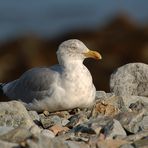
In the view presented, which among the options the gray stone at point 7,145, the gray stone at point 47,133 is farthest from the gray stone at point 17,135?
the gray stone at point 47,133

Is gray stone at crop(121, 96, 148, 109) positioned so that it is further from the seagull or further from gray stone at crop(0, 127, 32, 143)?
gray stone at crop(0, 127, 32, 143)

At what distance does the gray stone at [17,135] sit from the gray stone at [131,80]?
3109mm

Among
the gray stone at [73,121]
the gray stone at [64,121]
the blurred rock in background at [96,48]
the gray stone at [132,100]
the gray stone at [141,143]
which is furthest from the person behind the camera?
the blurred rock in background at [96,48]

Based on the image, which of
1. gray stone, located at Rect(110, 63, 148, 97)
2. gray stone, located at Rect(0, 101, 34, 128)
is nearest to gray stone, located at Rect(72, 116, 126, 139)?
gray stone, located at Rect(0, 101, 34, 128)

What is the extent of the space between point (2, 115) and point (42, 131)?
0.51 m

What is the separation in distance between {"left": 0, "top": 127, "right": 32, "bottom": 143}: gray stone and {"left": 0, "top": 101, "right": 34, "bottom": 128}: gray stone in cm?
77

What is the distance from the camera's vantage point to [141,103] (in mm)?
9039

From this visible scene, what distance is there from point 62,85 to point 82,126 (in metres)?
1.36

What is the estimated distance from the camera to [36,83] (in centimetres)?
908

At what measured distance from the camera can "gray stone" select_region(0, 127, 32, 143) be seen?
687 cm

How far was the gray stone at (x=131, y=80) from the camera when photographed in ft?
32.3

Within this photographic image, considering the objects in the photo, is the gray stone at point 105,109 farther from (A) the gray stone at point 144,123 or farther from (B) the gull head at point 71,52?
(B) the gull head at point 71,52

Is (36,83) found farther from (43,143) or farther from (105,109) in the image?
(43,143)

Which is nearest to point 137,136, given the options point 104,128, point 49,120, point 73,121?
point 104,128
